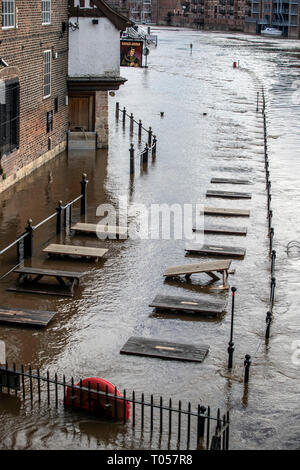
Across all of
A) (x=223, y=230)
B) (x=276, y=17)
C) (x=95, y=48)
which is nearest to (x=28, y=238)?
(x=223, y=230)

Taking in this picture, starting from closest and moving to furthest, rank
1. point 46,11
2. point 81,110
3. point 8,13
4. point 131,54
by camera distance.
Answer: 1. point 8,13
2. point 46,11
3. point 81,110
4. point 131,54

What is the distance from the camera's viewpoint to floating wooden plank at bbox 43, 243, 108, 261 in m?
20.6

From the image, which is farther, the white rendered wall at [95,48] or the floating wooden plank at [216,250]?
the white rendered wall at [95,48]

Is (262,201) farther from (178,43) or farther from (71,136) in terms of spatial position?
(178,43)

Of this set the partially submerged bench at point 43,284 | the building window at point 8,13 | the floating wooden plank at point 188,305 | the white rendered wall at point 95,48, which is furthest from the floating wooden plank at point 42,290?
the white rendered wall at point 95,48

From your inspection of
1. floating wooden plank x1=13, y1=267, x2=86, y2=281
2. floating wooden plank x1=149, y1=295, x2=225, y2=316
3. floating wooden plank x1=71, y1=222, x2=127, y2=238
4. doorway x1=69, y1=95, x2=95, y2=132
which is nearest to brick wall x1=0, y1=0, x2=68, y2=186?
doorway x1=69, y1=95, x2=95, y2=132

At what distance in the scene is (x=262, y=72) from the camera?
77.7 meters

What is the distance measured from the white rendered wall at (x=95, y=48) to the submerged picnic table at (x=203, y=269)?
49.8 ft

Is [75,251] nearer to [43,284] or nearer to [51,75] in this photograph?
[43,284]

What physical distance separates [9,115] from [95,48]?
280 inches

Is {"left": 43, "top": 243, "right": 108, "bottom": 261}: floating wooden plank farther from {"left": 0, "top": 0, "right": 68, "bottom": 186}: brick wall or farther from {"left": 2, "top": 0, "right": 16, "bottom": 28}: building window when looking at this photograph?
{"left": 2, "top": 0, "right": 16, "bottom": 28}: building window

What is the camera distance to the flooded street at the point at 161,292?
43.1ft

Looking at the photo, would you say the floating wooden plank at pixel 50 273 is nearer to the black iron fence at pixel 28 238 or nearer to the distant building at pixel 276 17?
the black iron fence at pixel 28 238

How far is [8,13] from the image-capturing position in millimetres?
26266
